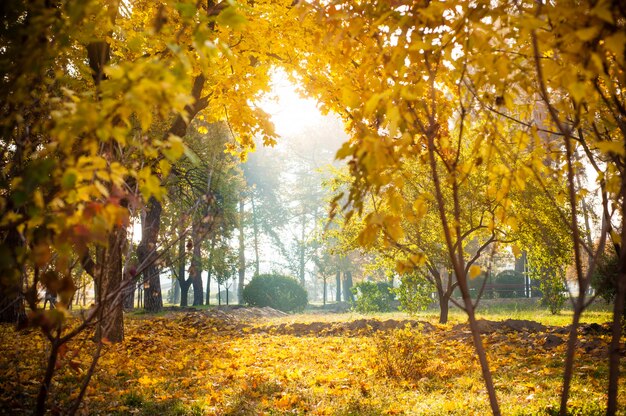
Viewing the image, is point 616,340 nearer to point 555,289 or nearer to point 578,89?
point 578,89

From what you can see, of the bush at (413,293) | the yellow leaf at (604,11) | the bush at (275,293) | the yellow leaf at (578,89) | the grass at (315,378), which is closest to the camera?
the yellow leaf at (604,11)

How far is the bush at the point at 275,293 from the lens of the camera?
74.9 feet

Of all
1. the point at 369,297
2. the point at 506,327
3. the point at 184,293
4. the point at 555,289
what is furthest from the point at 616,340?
the point at 184,293

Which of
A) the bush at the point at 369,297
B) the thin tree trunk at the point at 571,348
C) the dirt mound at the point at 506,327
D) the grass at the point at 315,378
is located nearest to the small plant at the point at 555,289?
the dirt mound at the point at 506,327

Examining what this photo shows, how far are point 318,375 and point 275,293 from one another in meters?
18.1

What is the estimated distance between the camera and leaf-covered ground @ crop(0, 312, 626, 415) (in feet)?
12.8

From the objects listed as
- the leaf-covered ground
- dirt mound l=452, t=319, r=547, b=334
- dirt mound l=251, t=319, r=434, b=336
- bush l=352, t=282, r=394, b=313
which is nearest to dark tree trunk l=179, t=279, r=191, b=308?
bush l=352, t=282, r=394, b=313

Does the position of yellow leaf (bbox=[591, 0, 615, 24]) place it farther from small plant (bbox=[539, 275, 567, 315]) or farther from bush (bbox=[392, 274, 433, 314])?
small plant (bbox=[539, 275, 567, 315])

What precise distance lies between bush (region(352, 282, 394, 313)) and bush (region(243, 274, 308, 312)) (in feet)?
12.6

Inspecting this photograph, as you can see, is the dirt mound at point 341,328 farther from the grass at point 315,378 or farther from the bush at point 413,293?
the grass at point 315,378

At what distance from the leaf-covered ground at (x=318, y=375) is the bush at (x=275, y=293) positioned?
14417 millimetres

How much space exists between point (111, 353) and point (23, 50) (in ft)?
19.0

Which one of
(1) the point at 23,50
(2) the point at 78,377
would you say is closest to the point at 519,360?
(2) the point at 78,377

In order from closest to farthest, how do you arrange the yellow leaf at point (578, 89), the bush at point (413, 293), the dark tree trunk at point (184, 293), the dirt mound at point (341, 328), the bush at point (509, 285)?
the yellow leaf at point (578, 89) < the dirt mound at point (341, 328) < the bush at point (413, 293) < the dark tree trunk at point (184, 293) < the bush at point (509, 285)
